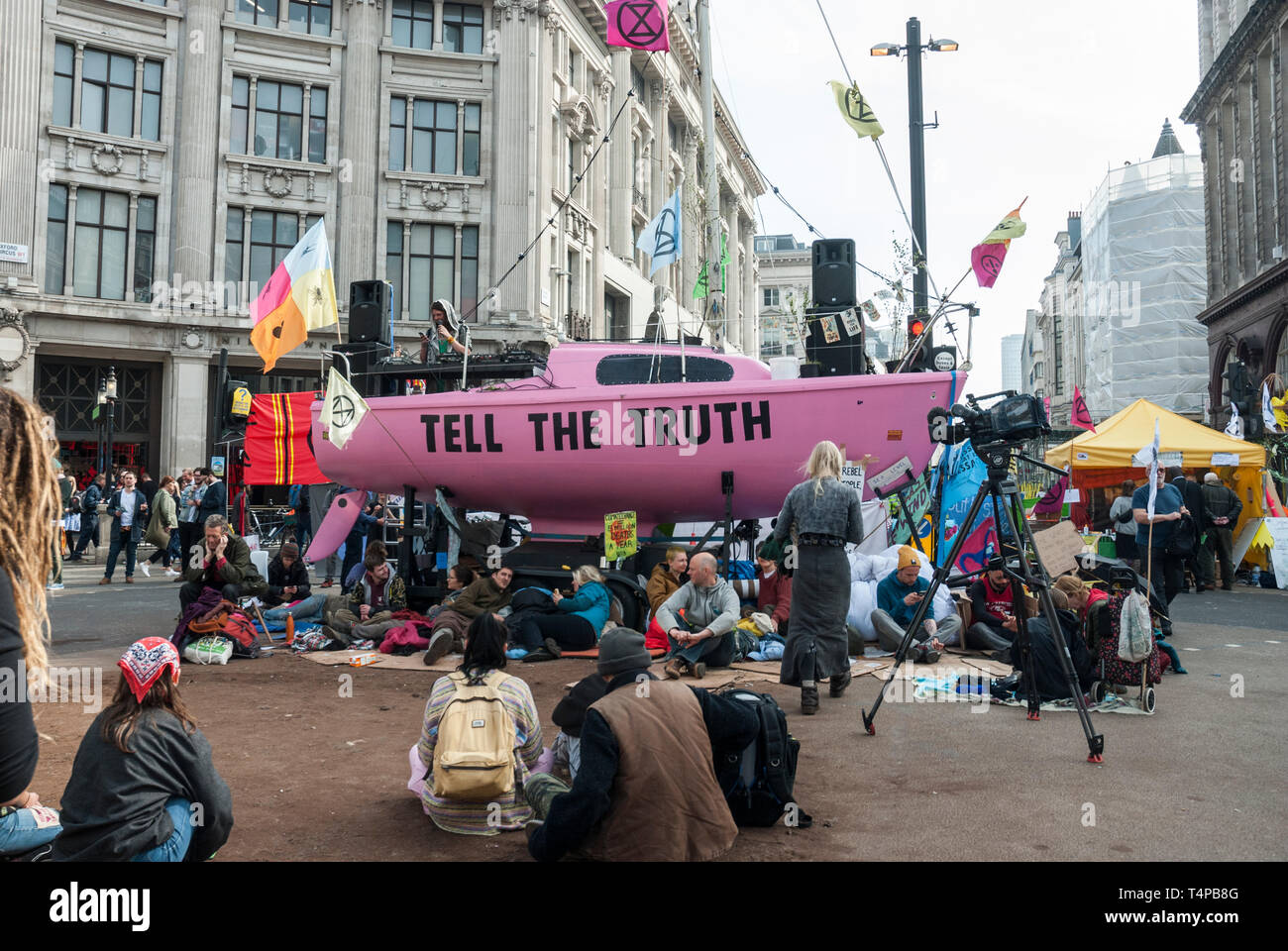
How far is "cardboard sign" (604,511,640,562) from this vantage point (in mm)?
9492

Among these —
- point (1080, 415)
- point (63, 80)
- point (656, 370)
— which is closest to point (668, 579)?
point (656, 370)

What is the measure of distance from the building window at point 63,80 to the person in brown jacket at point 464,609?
22.6 meters

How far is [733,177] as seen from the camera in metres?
54.9

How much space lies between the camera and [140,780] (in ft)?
10.4

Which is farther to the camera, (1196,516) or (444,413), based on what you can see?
(1196,516)

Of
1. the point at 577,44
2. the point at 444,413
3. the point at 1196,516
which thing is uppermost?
the point at 577,44

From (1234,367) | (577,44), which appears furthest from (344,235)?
(1234,367)

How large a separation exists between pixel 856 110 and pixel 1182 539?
269 inches

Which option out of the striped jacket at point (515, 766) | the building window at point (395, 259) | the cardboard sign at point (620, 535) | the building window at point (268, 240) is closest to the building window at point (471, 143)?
the building window at point (395, 259)

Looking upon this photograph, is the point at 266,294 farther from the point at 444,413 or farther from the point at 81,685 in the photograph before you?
the point at 81,685

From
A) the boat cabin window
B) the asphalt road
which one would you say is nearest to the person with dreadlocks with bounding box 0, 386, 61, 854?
the asphalt road

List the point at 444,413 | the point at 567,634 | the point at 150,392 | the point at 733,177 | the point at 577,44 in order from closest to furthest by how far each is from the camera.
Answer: the point at 567,634 → the point at 444,413 → the point at 150,392 → the point at 577,44 → the point at 733,177

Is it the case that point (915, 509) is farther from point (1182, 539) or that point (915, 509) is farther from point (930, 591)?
point (930, 591)
